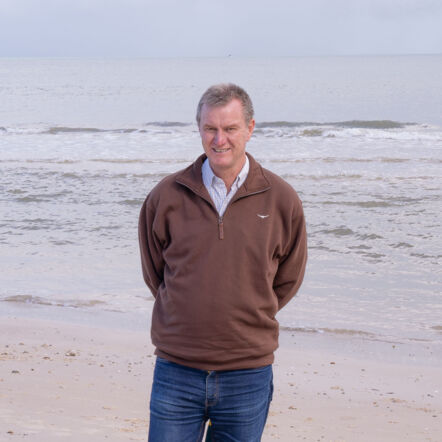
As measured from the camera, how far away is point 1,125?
35562 millimetres

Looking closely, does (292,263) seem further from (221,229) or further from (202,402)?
(202,402)

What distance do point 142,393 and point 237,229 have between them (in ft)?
9.45

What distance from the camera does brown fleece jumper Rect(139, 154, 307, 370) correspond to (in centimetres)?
248

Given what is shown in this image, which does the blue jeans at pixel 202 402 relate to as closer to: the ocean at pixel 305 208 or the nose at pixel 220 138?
the nose at pixel 220 138

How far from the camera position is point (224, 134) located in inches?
99.5

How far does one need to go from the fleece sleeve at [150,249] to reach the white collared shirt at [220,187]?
0.24 m

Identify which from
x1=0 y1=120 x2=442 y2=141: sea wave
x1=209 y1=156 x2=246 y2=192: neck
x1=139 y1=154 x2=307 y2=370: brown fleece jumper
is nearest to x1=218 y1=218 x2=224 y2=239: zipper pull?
x1=139 y1=154 x2=307 y2=370: brown fleece jumper

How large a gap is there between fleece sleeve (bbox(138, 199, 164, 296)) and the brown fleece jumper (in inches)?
1.8

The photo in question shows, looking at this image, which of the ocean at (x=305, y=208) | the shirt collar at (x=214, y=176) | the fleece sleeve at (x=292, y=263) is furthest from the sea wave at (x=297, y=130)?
the shirt collar at (x=214, y=176)

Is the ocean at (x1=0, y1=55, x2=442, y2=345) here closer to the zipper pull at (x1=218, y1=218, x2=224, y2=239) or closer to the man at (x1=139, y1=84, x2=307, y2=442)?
the man at (x1=139, y1=84, x2=307, y2=442)

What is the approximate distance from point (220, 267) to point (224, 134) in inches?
18.7

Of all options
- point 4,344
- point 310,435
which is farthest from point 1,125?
point 310,435

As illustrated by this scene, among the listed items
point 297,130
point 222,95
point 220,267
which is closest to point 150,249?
point 220,267

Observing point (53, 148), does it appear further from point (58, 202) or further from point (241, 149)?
point (241, 149)
